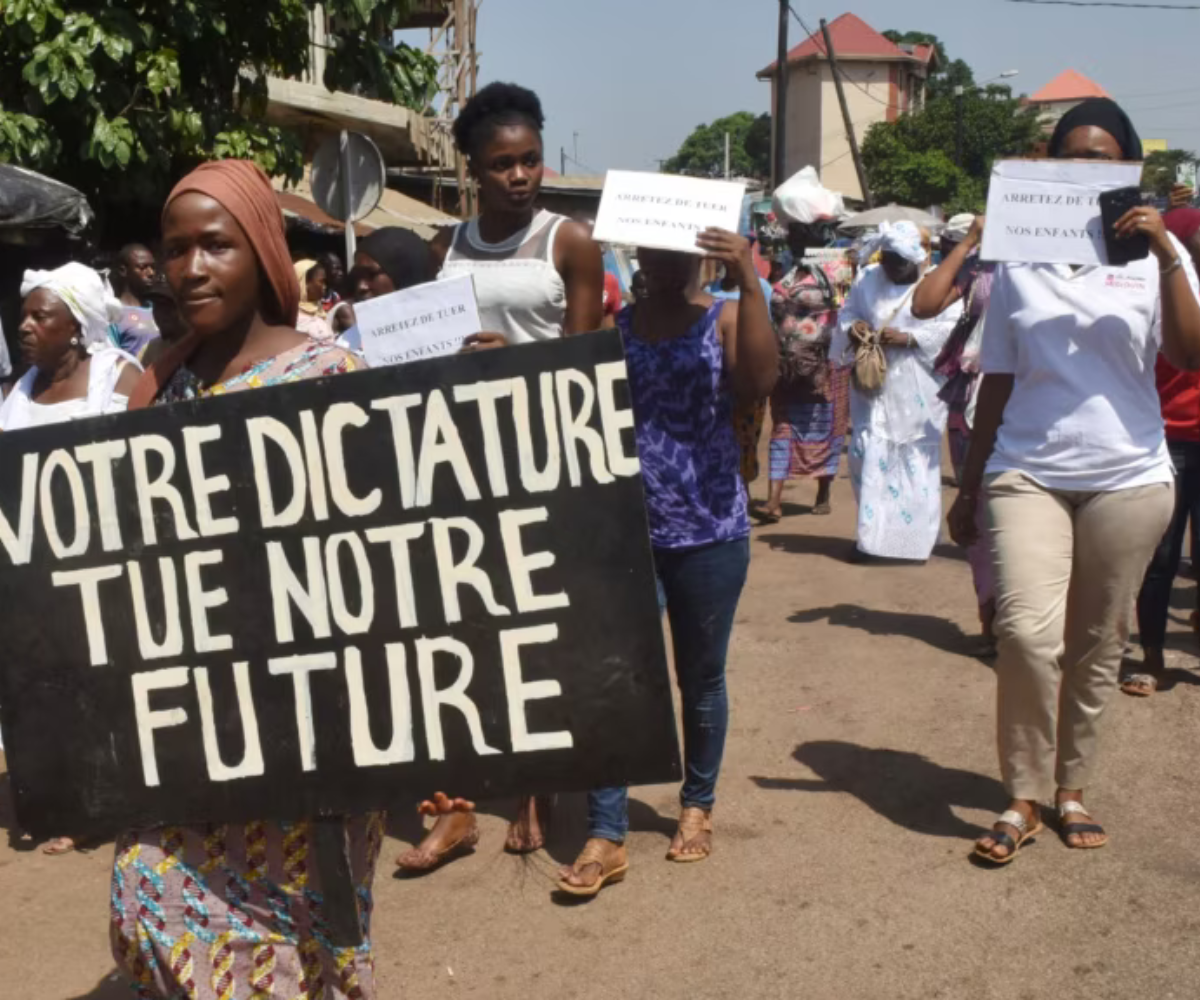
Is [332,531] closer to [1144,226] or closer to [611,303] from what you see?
[1144,226]

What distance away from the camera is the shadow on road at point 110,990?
3.97 m

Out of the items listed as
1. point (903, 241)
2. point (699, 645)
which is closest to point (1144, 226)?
point (699, 645)

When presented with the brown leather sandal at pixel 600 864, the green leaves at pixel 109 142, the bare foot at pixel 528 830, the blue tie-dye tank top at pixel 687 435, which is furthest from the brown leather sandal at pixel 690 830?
the green leaves at pixel 109 142

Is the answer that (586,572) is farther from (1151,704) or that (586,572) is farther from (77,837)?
(1151,704)

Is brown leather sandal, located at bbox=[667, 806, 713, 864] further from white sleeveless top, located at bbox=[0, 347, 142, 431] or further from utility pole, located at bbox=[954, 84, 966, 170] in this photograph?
utility pole, located at bbox=[954, 84, 966, 170]

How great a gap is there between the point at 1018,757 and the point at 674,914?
1.14 m

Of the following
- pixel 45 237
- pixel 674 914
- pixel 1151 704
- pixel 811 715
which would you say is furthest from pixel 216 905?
pixel 45 237

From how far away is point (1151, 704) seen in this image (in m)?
6.27

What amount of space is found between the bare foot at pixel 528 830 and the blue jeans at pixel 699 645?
0.88 ft

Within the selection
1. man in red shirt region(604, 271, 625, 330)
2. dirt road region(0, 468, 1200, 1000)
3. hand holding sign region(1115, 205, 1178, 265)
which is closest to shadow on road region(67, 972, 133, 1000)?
dirt road region(0, 468, 1200, 1000)

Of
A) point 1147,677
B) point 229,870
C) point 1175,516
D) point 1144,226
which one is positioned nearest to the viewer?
point 229,870

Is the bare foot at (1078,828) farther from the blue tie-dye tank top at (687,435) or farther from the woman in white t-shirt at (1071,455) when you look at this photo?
the blue tie-dye tank top at (687,435)

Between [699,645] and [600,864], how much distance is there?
2.24 feet

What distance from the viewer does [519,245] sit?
14.3ft
